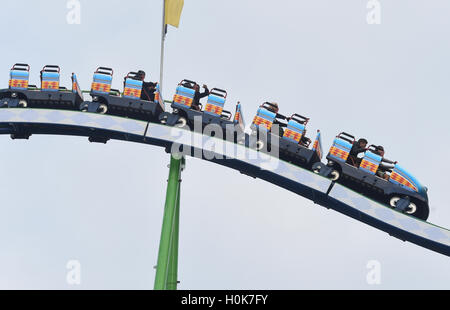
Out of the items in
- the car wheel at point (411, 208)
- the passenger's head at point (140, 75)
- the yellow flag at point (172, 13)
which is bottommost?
the car wheel at point (411, 208)

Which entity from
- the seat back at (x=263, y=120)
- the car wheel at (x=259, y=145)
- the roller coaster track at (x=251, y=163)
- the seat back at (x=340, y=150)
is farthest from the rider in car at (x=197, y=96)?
the seat back at (x=340, y=150)

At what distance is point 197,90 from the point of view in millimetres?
14359

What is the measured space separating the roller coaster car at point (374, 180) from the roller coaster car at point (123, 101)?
11.9 ft

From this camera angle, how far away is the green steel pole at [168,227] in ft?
38.5

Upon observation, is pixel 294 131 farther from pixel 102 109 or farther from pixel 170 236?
pixel 102 109

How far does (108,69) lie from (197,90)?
196 centimetres

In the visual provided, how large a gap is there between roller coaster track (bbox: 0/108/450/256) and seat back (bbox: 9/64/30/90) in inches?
26.3

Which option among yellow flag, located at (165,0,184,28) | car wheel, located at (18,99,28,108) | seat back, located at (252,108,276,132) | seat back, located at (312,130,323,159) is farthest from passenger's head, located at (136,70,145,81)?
seat back, located at (312,130,323,159)

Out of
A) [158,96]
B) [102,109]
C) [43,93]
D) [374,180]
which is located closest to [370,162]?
[374,180]

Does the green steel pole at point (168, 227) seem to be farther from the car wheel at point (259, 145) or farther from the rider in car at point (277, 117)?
the rider in car at point (277, 117)

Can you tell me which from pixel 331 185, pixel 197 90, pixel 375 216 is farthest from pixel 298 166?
pixel 197 90

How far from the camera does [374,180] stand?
1358 cm

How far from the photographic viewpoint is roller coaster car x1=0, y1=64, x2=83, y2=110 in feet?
47.0

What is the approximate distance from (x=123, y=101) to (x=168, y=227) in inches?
128
